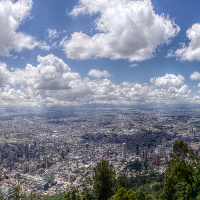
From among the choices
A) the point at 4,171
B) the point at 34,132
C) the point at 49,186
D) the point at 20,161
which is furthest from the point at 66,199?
the point at 34,132

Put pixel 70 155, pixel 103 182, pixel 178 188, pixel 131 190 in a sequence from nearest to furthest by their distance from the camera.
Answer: pixel 178 188, pixel 103 182, pixel 131 190, pixel 70 155

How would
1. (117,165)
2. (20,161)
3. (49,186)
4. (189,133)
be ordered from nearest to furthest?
1. (49,186)
2. (117,165)
3. (20,161)
4. (189,133)

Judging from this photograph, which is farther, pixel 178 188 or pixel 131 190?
pixel 131 190

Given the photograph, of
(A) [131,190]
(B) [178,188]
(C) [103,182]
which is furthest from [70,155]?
(B) [178,188]

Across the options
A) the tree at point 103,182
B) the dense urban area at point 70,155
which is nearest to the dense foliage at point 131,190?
the tree at point 103,182

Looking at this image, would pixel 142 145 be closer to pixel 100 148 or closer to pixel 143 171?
pixel 100 148

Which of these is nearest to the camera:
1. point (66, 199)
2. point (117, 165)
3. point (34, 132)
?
point (66, 199)

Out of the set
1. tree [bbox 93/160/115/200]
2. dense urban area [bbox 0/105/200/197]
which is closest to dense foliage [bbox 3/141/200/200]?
tree [bbox 93/160/115/200]

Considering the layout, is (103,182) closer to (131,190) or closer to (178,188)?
(131,190)

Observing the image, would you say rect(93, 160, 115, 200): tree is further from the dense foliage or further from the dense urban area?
the dense urban area
